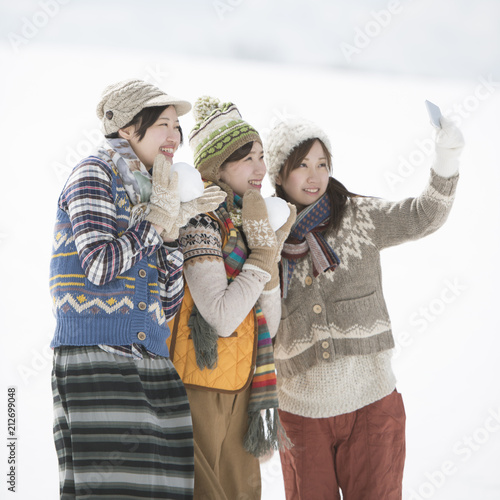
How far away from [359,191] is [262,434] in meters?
1.50

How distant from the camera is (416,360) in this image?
9.48 feet

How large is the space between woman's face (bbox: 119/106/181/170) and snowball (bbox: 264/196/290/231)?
308 millimetres

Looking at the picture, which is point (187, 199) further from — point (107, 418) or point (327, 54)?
point (327, 54)

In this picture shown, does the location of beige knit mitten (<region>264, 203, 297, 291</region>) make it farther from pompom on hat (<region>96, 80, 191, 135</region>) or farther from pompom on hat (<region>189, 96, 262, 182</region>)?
pompom on hat (<region>96, 80, 191, 135</region>)

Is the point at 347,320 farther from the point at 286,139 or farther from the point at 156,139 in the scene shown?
the point at 156,139

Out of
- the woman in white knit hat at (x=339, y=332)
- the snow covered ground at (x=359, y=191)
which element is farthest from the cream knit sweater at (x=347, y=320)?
the snow covered ground at (x=359, y=191)

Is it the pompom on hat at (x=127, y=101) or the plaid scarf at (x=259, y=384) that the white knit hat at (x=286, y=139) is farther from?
the pompom on hat at (x=127, y=101)

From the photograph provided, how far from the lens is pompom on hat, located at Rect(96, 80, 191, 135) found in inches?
56.1

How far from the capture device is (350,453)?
1710mm

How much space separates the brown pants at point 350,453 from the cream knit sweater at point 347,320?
0.04 meters

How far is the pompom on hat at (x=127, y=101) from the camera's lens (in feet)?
4.67

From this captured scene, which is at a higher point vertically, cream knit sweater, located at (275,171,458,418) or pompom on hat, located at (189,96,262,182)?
pompom on hat, located at (189,96,262,182)

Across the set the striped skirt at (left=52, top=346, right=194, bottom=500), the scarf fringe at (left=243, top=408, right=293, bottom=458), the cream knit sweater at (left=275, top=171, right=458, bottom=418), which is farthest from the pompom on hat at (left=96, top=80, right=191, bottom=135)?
the scarf fringe at (left=243, top=408, right=293, bottom=458)

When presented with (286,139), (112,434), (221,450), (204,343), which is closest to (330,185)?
(286,139)
